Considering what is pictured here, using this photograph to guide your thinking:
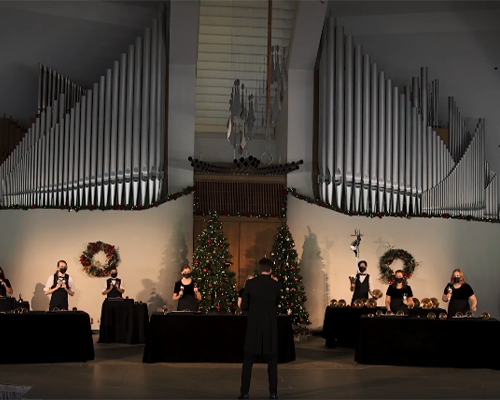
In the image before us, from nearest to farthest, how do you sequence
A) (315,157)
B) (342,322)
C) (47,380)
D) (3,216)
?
(47,380)
(342,322)
(3,216)
(315,157)

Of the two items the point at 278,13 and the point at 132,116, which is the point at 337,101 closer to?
the point at 278,13

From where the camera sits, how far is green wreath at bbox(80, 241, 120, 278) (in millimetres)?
16422

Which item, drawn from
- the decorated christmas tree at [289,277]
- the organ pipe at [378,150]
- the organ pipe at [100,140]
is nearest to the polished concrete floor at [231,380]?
the decorated christmas tree at [289,277]

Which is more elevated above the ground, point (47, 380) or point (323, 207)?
point (323, 207)

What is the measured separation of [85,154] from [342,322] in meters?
5.95

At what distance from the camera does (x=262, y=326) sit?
385 inches

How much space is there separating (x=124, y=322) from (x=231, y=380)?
14.1ft

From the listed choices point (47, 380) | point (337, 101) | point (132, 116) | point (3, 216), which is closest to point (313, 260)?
point (337, 101)

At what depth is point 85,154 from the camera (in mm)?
16688

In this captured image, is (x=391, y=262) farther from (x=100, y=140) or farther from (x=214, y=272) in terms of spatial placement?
(x=100, y=140)

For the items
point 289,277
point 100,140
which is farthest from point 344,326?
point 100,140

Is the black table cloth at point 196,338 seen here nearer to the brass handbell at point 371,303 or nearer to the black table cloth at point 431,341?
the black table cloth at point 431,341

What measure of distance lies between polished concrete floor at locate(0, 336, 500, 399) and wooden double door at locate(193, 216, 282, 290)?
4.79 m

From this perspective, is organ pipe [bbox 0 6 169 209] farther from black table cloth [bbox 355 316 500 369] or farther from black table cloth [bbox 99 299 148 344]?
black table cloth [bbox 355 316 500 369]
